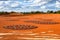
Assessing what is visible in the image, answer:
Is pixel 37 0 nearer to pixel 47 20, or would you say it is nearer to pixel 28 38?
pixel 47 20

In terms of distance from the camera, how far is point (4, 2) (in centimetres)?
602

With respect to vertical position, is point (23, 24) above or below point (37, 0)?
below

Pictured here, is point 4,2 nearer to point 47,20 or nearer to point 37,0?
point 37,0

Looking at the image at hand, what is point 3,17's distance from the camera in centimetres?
588

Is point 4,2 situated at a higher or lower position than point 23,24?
higher

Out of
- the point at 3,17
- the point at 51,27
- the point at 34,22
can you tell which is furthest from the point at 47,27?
the point at 3,17

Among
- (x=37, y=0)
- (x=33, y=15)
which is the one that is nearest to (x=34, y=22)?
(x=33, y=15)

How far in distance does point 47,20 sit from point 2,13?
4.86 feet

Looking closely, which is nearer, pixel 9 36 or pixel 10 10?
pixel 9 36

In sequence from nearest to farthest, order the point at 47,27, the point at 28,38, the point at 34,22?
the point at 28,38, the point at 47,27, the point at 34,22

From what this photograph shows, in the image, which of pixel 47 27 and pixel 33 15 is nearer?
pixel 47 27

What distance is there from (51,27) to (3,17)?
161 cm

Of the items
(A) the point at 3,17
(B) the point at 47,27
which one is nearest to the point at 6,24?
(A) the point at 3,17

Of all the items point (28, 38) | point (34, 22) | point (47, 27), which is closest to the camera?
point (28, 38)
